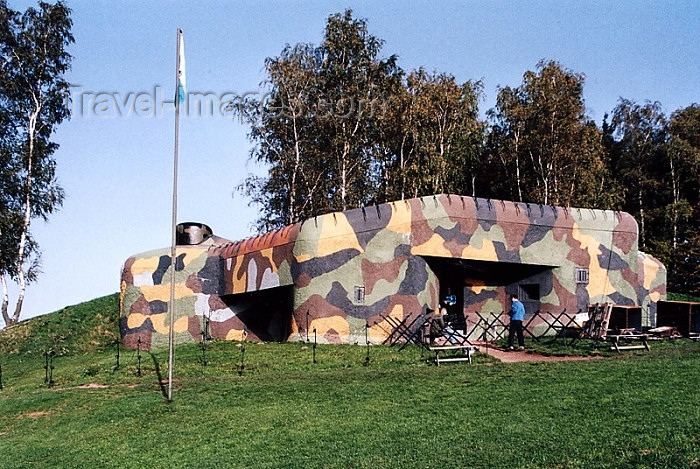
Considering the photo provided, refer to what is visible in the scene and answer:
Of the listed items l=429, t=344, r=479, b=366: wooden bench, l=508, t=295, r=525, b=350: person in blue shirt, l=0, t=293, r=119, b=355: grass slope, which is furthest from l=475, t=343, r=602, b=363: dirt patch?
l=0, t=293, r=119, b=355: grass slope

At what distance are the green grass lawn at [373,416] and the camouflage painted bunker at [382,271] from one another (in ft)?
14.9

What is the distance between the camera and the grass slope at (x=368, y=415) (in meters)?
11.1

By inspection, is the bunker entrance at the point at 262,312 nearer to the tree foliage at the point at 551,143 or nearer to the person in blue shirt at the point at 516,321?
the person in blue shirt at the point at 516,321

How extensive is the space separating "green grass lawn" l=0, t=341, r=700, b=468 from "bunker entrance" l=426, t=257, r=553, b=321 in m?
6.77

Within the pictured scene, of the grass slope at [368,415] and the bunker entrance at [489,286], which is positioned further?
the bunker entrance at [489,286]

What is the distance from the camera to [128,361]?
23.0 metres

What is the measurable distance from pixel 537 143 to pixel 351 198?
10.2 metres

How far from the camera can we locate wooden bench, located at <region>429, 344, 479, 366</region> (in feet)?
64.4

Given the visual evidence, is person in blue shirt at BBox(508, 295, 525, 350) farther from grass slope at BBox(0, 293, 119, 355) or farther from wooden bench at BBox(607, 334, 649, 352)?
grass slope at BBox(0, 293, 119, 355)

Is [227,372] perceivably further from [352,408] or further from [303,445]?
[303,445]

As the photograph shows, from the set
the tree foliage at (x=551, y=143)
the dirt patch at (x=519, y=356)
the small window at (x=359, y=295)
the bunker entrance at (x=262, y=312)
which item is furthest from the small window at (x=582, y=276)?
the tree foliage at (x=551, y=143)

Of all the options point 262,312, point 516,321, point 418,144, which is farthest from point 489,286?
point 418,144

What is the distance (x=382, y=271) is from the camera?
82.9 ft

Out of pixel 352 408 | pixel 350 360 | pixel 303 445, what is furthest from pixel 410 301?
pixel 303 445
